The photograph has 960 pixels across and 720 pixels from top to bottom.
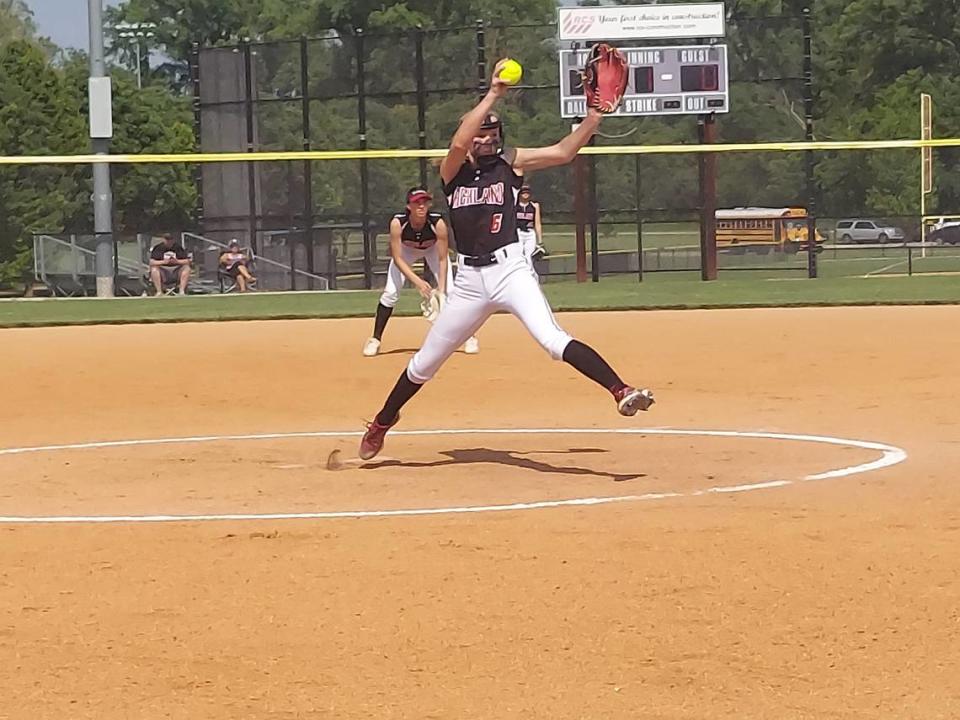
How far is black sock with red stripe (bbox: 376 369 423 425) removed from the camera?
897 centimetres

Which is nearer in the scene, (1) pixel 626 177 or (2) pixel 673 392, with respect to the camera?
(2) pixel 673 392

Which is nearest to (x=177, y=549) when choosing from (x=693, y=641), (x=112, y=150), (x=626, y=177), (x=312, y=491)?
(x=312, y=491)

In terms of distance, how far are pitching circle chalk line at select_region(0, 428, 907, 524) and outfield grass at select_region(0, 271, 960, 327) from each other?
11346 millimetres

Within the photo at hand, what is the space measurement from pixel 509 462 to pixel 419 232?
6.96 meters

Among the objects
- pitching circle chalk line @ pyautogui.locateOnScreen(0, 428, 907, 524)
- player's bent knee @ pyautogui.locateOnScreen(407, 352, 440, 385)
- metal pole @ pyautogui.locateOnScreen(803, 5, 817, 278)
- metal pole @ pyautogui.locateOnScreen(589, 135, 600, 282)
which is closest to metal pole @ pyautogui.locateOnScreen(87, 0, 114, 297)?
metal pole @ pyautogui.locateOnScreen(589, 135, 600, 282)

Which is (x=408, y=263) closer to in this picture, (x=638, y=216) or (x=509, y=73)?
(x=509, y=73)

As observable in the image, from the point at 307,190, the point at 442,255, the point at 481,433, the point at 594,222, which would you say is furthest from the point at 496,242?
the point at 307,190

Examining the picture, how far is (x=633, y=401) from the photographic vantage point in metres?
8.06

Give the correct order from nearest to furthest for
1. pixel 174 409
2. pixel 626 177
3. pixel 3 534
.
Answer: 1. pixel 3 534
2. pixel 174 409
3. pixel 626 177

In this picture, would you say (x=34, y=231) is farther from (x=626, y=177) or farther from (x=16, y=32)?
(x=16, y=32)

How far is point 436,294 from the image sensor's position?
1575cm

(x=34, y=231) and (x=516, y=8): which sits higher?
(x=516, y=8)

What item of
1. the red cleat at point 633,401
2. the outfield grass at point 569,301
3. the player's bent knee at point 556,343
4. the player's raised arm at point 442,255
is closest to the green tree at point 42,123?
the outfield grass at point 569,301

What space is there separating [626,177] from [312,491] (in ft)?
95.5
